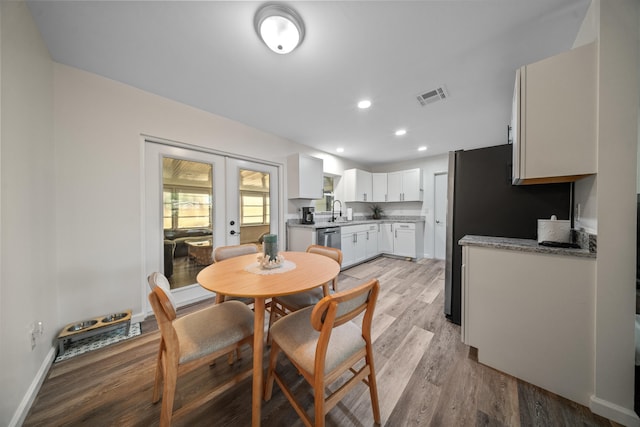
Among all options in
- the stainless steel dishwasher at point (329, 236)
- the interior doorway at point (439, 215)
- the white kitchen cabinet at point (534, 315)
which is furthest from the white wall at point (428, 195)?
the white kitchen cabinet at point (534, 315)

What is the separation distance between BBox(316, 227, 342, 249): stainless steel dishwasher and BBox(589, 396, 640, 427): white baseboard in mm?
2677

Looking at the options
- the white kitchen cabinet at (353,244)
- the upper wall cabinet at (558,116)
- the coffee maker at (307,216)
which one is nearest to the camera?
the upper wall cabinet at (558,116)

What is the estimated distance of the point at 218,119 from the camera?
2594 millimetres


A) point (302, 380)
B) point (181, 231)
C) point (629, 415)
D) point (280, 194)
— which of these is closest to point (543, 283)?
point (629, 415)

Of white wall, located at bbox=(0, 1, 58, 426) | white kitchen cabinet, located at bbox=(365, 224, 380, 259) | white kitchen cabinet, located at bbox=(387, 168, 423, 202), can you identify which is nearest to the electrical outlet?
white wall, located at bbox=(0, 1, 58, 426)

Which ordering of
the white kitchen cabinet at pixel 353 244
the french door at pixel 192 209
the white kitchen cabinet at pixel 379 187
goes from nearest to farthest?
the french door at pixel 192 209, the white kitchen cabinet at pixel 353 244, the white kitchen cabinet at pixel 379 187

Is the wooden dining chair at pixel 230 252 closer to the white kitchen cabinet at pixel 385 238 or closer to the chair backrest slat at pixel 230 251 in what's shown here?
the chair backrest slat at pixel 230 251

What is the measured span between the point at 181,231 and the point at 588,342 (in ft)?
11.5

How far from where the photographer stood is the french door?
219cm

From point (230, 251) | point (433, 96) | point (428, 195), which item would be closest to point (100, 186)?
point (230, 251)

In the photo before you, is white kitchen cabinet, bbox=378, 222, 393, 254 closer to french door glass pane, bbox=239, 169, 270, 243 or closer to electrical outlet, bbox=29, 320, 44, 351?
french door glass pane, bbox=239, 169, 270, 243

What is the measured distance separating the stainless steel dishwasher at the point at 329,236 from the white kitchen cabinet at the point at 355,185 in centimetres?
139

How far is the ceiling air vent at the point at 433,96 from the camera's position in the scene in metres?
2.05

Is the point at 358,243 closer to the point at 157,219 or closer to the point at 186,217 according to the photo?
the point at 186,217
